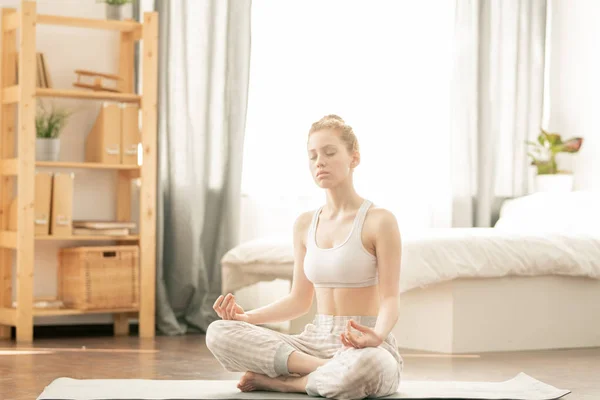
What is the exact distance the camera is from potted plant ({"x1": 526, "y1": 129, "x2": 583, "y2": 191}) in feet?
18.9

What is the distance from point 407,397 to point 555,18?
4.28 metres

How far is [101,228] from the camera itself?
184 inches

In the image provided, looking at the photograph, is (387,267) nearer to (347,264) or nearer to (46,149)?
(347,264)

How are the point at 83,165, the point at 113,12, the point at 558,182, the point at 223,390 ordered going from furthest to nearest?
the point at 558,182, the point at 113,12, the point at 83,165, the point at 223,390

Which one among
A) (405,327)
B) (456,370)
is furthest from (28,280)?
(456,370)

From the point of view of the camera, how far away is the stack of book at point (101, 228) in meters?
4.65

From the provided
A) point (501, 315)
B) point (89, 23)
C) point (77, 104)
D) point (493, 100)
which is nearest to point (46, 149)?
point (77, 104)

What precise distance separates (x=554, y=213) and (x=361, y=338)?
3030 millimetres

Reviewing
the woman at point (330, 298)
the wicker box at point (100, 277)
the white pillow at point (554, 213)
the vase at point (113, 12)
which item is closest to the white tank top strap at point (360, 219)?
the woman at point (330, 298)

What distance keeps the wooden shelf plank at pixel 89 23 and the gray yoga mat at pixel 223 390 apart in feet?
7.15

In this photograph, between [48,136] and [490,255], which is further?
[48,136]

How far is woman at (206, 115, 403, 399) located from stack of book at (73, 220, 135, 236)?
7.34 ft

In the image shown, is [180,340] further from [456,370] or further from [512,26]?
[512,26]

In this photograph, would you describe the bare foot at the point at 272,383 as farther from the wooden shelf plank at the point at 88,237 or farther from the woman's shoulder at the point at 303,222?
the wooden shelf plank at the point at 88,237
